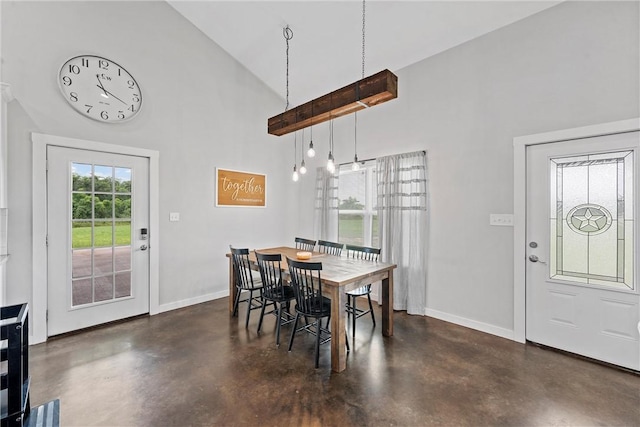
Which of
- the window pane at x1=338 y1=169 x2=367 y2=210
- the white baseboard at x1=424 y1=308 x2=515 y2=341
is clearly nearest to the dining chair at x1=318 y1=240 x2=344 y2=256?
the window pane at x1=338 y1=169 x2=367 y2=210

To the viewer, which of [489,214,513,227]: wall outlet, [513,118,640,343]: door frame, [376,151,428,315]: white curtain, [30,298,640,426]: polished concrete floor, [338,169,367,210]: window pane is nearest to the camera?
[30,298,640,426]: polished concrete floor

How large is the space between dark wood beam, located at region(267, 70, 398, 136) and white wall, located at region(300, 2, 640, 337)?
1.45 m

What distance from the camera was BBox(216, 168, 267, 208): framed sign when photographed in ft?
14.2

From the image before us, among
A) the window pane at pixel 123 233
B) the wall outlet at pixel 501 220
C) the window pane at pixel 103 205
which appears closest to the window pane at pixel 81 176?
the window pane at pixel 103 205

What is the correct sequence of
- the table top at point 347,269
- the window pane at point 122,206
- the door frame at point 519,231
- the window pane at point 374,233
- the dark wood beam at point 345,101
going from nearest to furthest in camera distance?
the dark wood beam at point 345,101
the table top at point 347,269
the door frame at point 519,231
the window pane at point 122,206
the window pane at point 374,233

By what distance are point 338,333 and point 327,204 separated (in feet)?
8.83

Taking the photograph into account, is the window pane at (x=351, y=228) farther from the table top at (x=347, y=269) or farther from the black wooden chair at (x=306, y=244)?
the table top at (x=347, y=269)

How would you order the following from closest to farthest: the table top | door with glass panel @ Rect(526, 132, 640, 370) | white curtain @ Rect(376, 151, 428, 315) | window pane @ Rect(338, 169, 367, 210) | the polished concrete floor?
the polished concrete floor, door with glass panel @ Rect(526, 132, 640, 370), the table top, white curtain @ Rect(376, 151, 428, 315), window pane @ Rect(338, 169, 367, 210)

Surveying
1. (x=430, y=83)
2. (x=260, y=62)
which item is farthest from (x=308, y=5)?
(x=430, y=83)

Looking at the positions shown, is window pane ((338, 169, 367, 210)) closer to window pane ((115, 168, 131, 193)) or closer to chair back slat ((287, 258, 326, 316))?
chair back slat ((287, 258, 326, 316))

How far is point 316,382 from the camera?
2230 millimetres

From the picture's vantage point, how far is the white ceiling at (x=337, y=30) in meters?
2.95

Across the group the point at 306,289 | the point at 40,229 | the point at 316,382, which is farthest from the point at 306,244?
the point at 40,229

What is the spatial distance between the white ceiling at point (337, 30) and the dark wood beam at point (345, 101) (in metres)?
1.28
